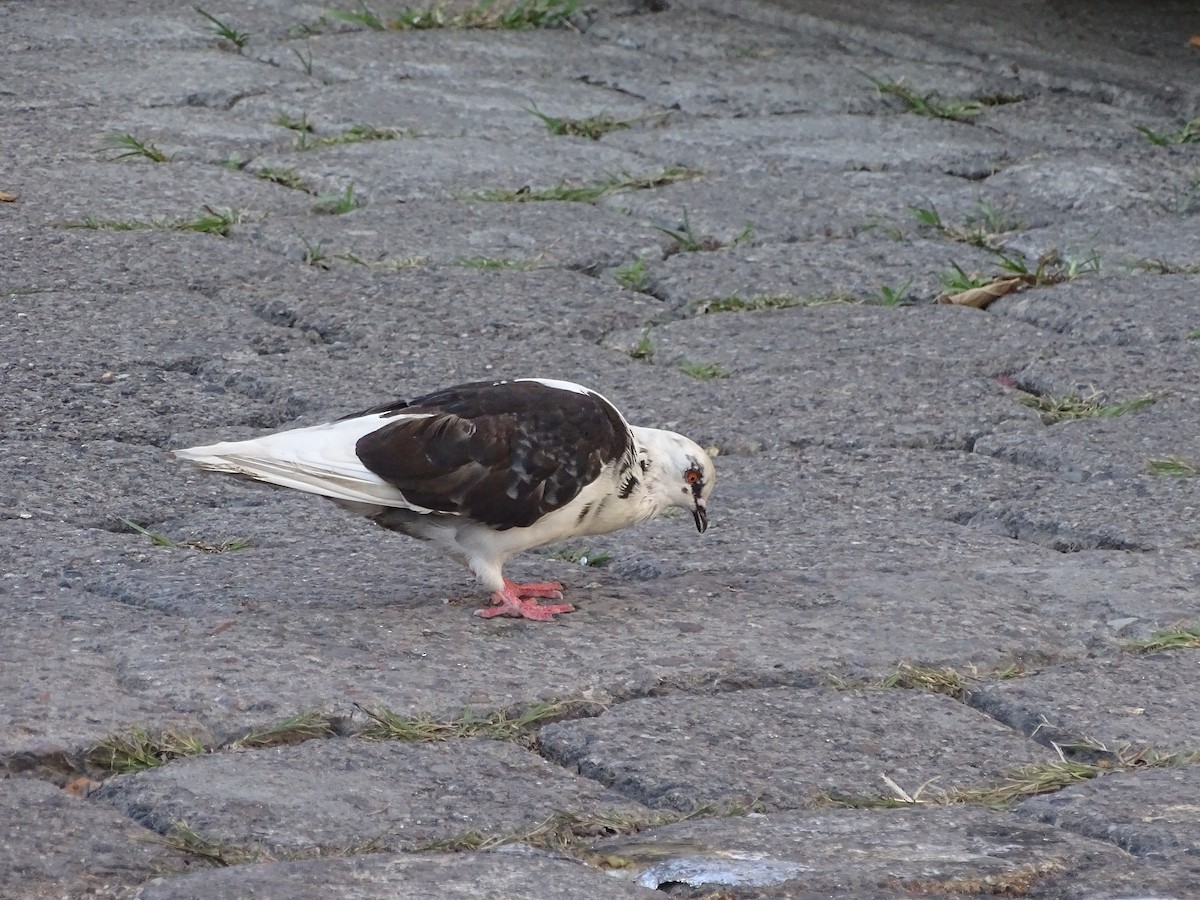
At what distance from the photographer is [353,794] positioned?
88.3 inches

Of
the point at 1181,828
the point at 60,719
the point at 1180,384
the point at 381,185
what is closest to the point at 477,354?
the point at 381,185

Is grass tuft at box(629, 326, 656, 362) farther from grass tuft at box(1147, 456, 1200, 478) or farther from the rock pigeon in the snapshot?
grass tuft at box(1147, 456, 1200, 478)

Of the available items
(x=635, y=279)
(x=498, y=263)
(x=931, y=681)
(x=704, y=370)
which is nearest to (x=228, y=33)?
(x=498, y=263)

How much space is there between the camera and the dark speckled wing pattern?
304cm

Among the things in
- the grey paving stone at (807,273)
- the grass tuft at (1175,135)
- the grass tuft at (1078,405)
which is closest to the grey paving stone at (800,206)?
the grey paving stone at (807,273)

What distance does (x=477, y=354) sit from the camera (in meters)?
4.20

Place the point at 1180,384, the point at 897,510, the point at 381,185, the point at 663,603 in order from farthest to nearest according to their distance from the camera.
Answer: the point at 381,185
the point at 1180,384
the point at 897,510
the point at 663,603

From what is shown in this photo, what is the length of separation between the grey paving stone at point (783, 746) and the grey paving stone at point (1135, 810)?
0.12 m

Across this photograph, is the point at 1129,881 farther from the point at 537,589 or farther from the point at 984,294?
the point at 984,294

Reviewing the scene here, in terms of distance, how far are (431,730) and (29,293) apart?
2290 millimetres

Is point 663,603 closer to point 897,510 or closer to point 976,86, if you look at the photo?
point 897,510

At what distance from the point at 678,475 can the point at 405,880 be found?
1.37 meters

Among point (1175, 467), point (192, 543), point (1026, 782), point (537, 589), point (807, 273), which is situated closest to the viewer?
point (1026, 782)

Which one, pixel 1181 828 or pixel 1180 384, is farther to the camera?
pixel 1180 384
